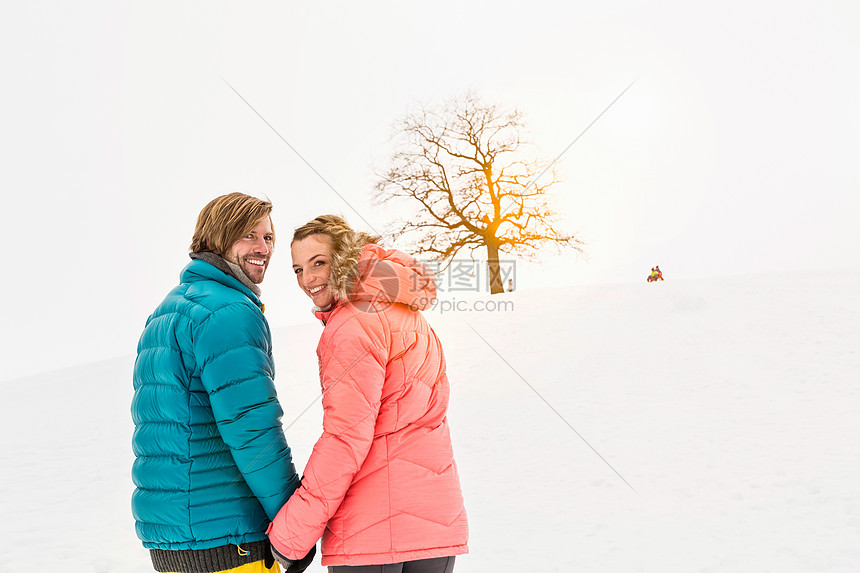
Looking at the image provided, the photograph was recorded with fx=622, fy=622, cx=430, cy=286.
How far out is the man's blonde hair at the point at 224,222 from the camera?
2.34 metres

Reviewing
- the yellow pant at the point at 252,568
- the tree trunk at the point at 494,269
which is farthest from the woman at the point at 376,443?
Result: the tree trunk at the point at 494,269

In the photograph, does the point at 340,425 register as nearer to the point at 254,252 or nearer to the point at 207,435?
the point at 207,435

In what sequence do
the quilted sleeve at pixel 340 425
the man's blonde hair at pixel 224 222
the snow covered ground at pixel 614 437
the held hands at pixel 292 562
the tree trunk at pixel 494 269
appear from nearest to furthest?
the quilted sleeve at pixel 340 425 → the held hands at pixel 292 562 → the man's blonde hair at pixel 224 222 → the snow covered ground at pixel 614 437 → the tree trunk at pixel 494 269

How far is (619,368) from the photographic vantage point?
10.7 meters

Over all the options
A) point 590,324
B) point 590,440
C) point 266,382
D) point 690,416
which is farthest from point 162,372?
point 590,324

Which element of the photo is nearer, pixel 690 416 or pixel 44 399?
pixel 690 416

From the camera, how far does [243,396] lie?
7.06 feet

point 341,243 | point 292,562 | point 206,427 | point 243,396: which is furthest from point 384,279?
point 292,562

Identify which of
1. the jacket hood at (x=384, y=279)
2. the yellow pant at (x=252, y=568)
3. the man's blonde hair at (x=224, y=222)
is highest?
the man's blonde hair at (x=224, y=222)

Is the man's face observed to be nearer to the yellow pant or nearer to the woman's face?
the woman's face

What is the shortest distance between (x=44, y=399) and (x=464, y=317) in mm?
9236

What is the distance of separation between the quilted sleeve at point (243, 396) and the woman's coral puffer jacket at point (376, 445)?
5.2 inches

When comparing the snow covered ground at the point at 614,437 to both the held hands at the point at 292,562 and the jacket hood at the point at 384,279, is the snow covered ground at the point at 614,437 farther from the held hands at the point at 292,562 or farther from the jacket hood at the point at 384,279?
the jacket hood at the point at 384,279

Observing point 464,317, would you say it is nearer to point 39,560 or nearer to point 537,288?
point 537,288
